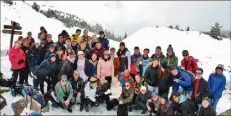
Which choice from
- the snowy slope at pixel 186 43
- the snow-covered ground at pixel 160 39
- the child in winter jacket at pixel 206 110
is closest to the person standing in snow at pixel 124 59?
the child in winter jacket at pixel 206 110

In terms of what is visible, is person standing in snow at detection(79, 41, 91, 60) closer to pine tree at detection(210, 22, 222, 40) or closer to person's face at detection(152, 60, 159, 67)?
person's face at detection(152, 60, 159, 67)

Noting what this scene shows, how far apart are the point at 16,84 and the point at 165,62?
5.69 metres

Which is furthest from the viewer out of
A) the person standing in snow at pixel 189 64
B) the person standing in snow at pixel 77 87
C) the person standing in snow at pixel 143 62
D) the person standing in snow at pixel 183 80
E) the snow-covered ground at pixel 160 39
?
the snow-covered ground at pixel 160 39

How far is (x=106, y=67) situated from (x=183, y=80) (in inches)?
112

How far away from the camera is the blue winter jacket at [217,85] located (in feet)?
40.8

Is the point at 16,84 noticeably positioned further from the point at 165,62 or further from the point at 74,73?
the point at 165,62

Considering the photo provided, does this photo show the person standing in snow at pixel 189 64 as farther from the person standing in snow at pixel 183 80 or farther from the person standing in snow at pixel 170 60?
the person standing in snow at pixel 183 80

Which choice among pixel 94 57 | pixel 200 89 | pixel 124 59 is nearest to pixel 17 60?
pixel 94 57

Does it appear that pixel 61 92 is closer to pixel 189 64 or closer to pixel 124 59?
pixel 124 59

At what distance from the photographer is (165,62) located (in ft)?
44.3

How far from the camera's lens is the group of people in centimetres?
1214

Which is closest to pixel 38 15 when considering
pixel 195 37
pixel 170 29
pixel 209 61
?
pixel 170 29

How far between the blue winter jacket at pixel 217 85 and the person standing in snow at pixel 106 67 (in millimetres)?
3600

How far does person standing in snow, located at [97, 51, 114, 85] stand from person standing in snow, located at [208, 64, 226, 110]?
357cm
